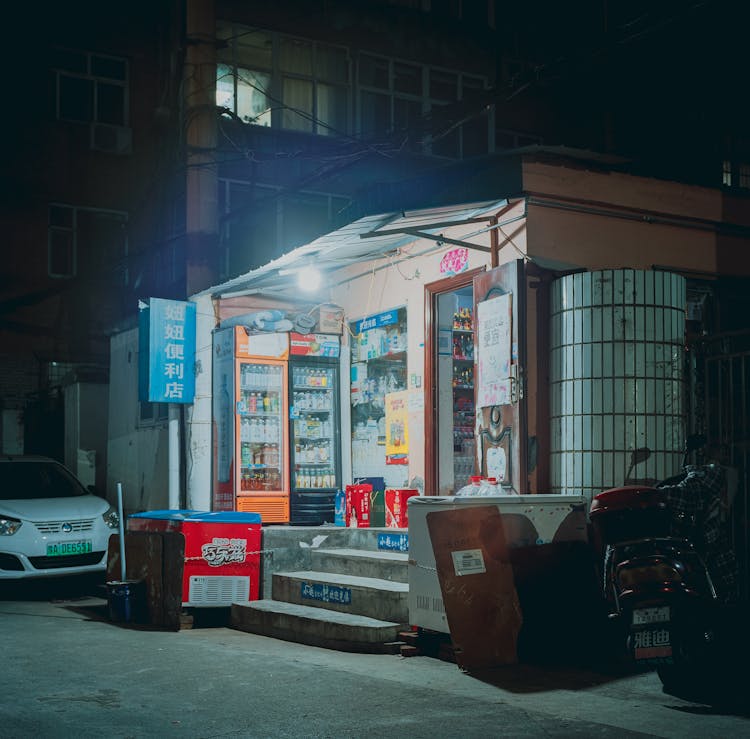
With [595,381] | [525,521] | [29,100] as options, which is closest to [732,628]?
[525,521]

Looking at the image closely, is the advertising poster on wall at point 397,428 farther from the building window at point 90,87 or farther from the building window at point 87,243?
the building window at point 90,87

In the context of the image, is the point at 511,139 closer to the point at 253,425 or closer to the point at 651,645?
the point at 253,425

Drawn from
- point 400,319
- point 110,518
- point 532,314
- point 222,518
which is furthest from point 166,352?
point 532,314

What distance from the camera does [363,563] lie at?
32.3ft

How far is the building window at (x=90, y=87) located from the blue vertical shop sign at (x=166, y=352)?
32.7ft

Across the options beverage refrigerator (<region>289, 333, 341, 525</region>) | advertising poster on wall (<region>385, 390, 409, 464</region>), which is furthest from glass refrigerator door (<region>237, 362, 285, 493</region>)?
advertising poster on wall (<region>385, 390, 409, 464</region>)

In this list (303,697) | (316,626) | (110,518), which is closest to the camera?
(303,697)

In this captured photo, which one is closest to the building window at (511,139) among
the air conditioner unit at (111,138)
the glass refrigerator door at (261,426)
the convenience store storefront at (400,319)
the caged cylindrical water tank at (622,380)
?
the air conditioner unit at (111,138)

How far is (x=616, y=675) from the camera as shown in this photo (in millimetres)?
7074

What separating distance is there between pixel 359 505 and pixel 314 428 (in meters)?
2.09

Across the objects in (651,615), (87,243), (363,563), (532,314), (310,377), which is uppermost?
(87,243)

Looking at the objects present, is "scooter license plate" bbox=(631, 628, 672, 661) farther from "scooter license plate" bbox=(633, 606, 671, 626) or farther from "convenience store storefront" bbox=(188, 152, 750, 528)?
"convenience store storefront" bbox=(188, 152, 750, 528)

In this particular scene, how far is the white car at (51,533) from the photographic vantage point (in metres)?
11.6

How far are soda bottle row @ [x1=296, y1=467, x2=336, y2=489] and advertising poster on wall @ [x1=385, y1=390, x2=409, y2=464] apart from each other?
45.0 inches
